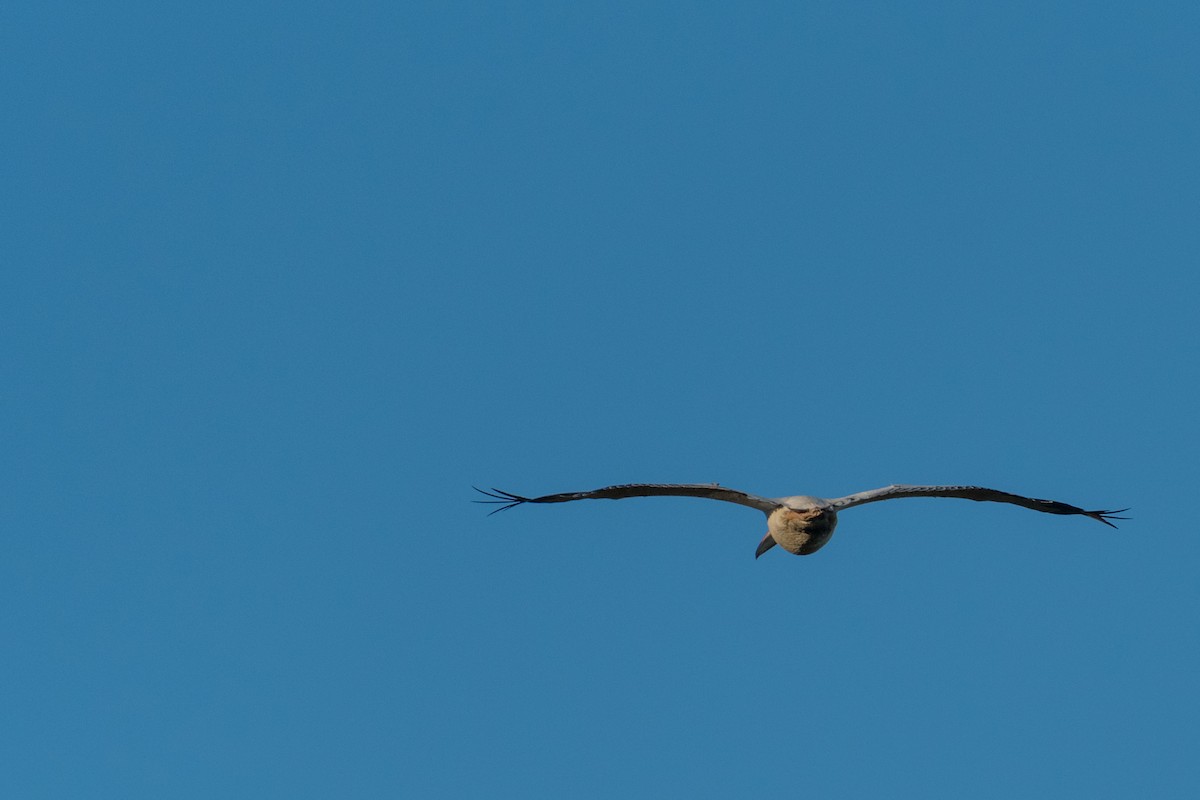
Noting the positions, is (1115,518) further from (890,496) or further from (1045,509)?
(890,496)

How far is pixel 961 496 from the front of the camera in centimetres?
1912

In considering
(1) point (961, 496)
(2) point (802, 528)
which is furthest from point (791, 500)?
(1) point (961, 496)

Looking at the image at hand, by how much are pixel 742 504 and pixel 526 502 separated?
10.8ft

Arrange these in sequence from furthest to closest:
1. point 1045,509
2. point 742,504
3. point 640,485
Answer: point 1045,509, point 742,504, point 640,485

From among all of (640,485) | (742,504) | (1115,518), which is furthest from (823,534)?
(1115,518)

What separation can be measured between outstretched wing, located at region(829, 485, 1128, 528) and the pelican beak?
67.8 inches

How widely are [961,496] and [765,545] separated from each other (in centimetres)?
A: 314

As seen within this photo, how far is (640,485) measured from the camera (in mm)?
17125

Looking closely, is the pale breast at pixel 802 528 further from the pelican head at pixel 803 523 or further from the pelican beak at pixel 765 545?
the pelican beak at pixel 765 545

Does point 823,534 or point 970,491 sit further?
point 970,491

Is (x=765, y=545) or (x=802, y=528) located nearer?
(x=802, y=528)

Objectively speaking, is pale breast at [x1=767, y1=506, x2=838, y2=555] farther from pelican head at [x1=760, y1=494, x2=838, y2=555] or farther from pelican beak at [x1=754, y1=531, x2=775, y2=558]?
pelican beak at [x1=754, y1=531, x2=775, y2=558]

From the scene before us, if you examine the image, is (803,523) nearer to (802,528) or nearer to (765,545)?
(802,528)

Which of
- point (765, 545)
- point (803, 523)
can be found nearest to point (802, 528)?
point (803, 523)
